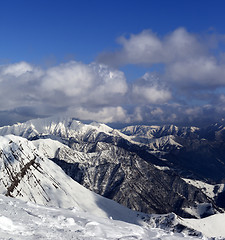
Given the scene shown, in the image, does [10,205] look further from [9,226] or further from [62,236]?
[62,236]

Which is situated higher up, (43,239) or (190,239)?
(190,239)

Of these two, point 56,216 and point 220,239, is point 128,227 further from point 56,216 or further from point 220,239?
point 220,239

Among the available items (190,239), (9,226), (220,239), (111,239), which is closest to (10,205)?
(9,226)

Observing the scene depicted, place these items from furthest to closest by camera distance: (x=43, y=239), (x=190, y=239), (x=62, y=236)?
(x=190, y=239)
(x=62, y=236)
(x=43, y=239)

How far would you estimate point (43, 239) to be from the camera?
35406 millimetres

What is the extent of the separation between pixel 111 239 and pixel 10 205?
22935 mm

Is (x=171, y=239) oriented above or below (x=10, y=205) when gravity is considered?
above

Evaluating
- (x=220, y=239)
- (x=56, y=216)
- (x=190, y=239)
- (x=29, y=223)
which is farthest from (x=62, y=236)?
(x=220, y=239)

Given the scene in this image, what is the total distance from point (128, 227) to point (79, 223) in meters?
11.0

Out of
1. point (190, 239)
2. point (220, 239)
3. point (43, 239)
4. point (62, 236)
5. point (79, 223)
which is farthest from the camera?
point (220, 239)

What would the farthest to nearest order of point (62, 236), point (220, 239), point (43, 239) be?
point (220, 239) < point (62, 236) < point (43, 239)

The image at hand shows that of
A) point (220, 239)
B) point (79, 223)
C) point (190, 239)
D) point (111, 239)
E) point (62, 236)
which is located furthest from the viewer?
point (220, 239)

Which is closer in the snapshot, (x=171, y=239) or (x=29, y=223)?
(x=29, y=223)

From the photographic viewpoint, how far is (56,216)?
4956cm
